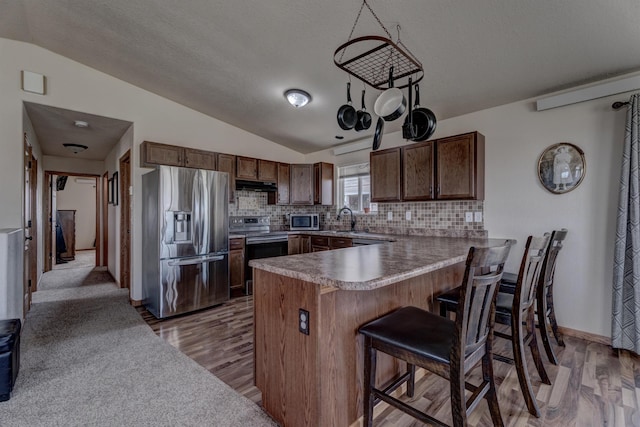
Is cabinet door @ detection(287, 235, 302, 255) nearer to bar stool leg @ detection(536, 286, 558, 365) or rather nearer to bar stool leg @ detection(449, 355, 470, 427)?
bar stool leg @ detection(536, 286, 558, 365)

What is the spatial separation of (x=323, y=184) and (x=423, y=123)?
2903 mm

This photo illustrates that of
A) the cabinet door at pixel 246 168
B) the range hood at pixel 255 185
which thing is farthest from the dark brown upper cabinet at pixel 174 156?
the range hood at pixel 255 185

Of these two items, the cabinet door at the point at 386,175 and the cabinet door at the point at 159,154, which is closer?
the cabinet door at the point at 159,154

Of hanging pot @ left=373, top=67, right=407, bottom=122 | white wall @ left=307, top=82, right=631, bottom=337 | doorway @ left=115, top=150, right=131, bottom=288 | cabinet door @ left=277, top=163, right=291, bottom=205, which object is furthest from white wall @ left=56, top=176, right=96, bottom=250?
white wall @ left=307, top=82, right=631, bottom=337

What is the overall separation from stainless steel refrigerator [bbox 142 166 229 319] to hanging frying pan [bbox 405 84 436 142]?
2547mm

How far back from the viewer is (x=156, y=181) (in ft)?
10.9

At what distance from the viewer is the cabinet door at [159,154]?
362 centimetres

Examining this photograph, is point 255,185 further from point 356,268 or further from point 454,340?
point 454,340

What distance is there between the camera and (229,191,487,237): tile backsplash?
11.3 ft

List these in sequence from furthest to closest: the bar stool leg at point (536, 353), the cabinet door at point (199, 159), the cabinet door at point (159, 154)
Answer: the cabinet door at point (199, 159), the cabinet door at point (159, 154), the bar stool leg at point (536, 353)

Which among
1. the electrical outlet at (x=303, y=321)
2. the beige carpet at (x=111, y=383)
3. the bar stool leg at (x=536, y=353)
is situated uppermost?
the electrical outlet at (x=303, y=321)

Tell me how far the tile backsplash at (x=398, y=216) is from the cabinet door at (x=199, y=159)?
2.50 ft

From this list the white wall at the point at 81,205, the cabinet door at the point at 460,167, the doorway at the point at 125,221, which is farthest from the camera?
the white wall at the point at 81,205

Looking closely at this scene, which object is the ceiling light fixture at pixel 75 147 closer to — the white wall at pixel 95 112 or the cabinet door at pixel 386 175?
the white wall at pixel 95 112
